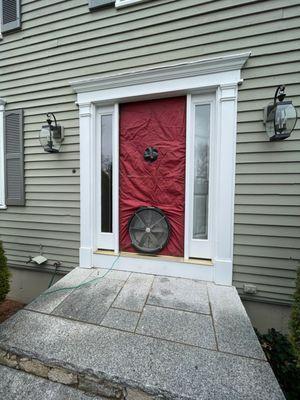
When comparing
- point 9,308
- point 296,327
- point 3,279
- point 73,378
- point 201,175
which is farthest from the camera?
point 9,308

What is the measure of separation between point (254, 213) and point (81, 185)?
2.20 m

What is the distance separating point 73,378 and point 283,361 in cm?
188

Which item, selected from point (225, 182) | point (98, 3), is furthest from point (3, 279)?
point (98, 3)

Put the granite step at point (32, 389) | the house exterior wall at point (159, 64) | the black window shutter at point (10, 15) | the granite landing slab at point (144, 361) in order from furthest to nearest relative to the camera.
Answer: the black window shutter at point (10, 15), the house exterior wall at point (159, 64), the granite step at point (32, 389), the granite landing slab at point (144, 361)

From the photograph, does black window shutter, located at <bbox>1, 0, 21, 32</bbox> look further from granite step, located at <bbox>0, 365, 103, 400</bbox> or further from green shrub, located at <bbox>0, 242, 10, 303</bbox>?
granite step, located at <bbox>0, 365, 103, 400</bbox>

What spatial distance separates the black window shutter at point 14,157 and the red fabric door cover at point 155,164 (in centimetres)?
163

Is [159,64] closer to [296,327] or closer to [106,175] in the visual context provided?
[106,175]

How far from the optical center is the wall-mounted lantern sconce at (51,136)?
292cm

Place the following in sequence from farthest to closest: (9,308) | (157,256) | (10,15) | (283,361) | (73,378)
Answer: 1. (9,308)
2. (10,15)
3. (157,256)
4. (283,361)
5. (73,378)

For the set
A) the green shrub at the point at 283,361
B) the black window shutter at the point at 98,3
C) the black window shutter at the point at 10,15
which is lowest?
the green shrub at the point at 283,361

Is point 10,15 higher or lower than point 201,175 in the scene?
higher

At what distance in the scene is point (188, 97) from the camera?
2576mm

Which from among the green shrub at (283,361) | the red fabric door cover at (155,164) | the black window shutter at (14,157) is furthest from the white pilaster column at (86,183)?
the green shrub at (283,361)

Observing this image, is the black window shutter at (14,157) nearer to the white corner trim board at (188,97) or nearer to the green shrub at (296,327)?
the white corner trim board at (188,97)
